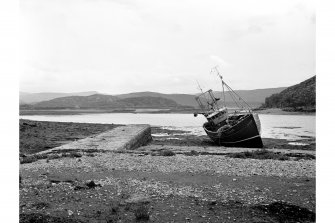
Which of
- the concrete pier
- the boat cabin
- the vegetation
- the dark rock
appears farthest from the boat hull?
the vegetation

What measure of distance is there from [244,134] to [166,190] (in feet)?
74.3

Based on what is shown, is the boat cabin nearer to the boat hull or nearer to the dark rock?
the boat hull

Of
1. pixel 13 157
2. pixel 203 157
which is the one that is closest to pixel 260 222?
pixel 13 157

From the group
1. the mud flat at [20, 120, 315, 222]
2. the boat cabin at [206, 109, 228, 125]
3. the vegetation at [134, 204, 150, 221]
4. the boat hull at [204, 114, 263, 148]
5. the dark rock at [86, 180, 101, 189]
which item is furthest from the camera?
the boat cabin at [206, 109, 228, 125]

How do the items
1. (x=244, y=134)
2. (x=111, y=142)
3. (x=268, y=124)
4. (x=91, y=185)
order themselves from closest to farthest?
1. (x=91, y=185)
2. (x=111, y=142)
3. (x=244, y=134)
4. (x=268, y=124)

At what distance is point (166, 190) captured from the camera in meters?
10.9

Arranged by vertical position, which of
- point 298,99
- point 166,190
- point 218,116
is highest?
point 298,99

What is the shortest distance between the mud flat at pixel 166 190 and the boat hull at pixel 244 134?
15.6 meters

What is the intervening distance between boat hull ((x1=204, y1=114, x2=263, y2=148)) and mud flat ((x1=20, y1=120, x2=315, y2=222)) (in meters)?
15.6

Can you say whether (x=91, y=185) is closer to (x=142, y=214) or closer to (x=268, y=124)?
(x=142, y=214)

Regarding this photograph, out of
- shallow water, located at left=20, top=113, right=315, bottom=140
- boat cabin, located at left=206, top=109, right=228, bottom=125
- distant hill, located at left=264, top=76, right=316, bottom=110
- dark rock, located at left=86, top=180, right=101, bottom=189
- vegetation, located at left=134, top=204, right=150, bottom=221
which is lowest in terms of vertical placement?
shallow water, located at left=20, top=113, right=315, bottom=140

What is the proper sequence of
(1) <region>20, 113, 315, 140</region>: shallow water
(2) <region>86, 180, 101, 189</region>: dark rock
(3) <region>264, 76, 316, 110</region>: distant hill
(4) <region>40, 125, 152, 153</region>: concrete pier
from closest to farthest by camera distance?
1. (2) <region>86, 180, 101, 189</region>: dark rock
2. (4) <region>40, 125, 152, 153</region>: concrete pier
3. (1) <region>20, 113, 315, 140</region>: shallow water
4. (3) <region>264, 76, 316, 110</region>: distant hill

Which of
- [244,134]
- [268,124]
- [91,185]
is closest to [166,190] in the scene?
[91,185]

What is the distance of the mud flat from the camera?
8656 mm
